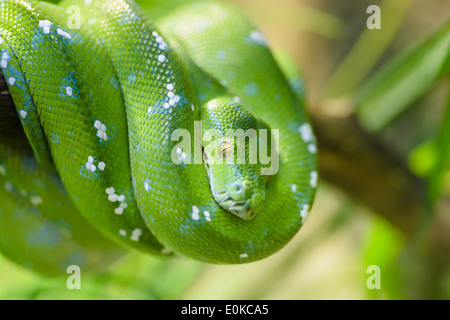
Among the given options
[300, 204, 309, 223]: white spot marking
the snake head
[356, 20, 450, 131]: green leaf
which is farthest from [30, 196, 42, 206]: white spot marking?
[356, 20, 450, 131]: green leaf

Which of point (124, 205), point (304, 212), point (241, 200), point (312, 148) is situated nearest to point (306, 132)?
point (312, 148)

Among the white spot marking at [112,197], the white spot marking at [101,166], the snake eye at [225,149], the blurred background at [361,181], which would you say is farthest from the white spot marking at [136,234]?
the blurred background at [361,181]

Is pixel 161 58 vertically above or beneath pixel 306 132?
above

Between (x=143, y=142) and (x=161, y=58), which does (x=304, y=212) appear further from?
(x=161, y=58)

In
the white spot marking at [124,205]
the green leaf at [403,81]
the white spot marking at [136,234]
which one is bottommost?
the white spot marking at [136,234]

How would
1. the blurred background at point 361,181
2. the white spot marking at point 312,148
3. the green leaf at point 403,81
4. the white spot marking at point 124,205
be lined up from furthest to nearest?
1. the blurred background at point 361,181
2. the green leaf at point 403,81
3. the white spot marking at point 312,148
4. the white spot marking at point 124,205

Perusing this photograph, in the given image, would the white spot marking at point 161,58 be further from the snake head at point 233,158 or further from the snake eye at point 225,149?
the snake eye at point 225,149

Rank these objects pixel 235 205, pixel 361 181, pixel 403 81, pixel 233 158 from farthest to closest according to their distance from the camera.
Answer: pixel 361 181 → pixel 403 81 → pixel 233 158 → pixel 235 205

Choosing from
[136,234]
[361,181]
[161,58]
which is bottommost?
[136,234]
